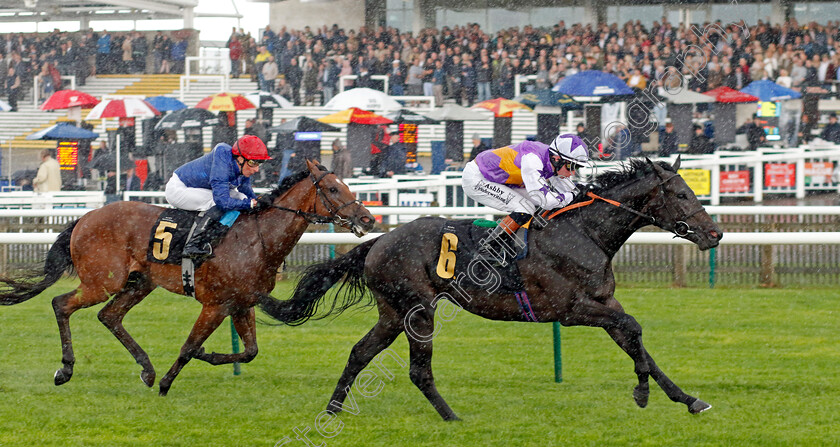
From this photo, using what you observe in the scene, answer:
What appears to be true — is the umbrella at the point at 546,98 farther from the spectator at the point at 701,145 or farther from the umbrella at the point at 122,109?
the umbrella at the point at 122,109

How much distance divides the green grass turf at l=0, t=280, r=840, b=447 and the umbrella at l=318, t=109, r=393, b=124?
7.14m

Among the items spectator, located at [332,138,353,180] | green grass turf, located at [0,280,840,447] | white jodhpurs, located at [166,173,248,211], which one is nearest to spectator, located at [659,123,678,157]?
spectator, located at [332,138,353,180]

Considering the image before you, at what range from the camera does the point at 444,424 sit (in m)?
5.11

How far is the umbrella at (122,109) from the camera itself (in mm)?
17172

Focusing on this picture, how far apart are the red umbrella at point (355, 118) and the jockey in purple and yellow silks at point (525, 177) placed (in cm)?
1009

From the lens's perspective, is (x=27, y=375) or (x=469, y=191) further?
(x=27, y=375)

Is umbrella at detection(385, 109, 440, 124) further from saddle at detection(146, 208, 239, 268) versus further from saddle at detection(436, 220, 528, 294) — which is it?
saddle at detection(436, 220, 528, 294)

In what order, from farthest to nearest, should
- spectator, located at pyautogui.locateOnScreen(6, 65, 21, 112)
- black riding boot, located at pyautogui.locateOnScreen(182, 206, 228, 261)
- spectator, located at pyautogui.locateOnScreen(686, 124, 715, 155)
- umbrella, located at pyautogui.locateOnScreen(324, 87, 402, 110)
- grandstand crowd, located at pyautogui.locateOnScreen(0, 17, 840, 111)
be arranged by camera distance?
1. spectator, located at pyautogui.locateOnScreen(6, 65, 21, 112)
2. grandstand crowd, located at pyautogui.locateOnScreen(0, 17, 840, 111)
3. umbrella, located at pyautogui.locateOnScreen(324, 87, 402, 110)
4. spectator, located at pyautogui.locateOnScreen(686, 124, 715, 155)
5. black riding boot, located at pyautogui.locateOnScreen(182, 206, 228, 261)

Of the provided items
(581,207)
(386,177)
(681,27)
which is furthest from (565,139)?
Result: (681,27)

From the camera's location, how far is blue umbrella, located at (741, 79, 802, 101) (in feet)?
51.9

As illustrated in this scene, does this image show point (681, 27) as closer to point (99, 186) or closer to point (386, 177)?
point (386, 177)

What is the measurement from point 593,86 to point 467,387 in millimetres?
9196

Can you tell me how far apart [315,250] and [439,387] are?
5.09 metres

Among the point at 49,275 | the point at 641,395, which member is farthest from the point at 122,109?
the point at 641,395
